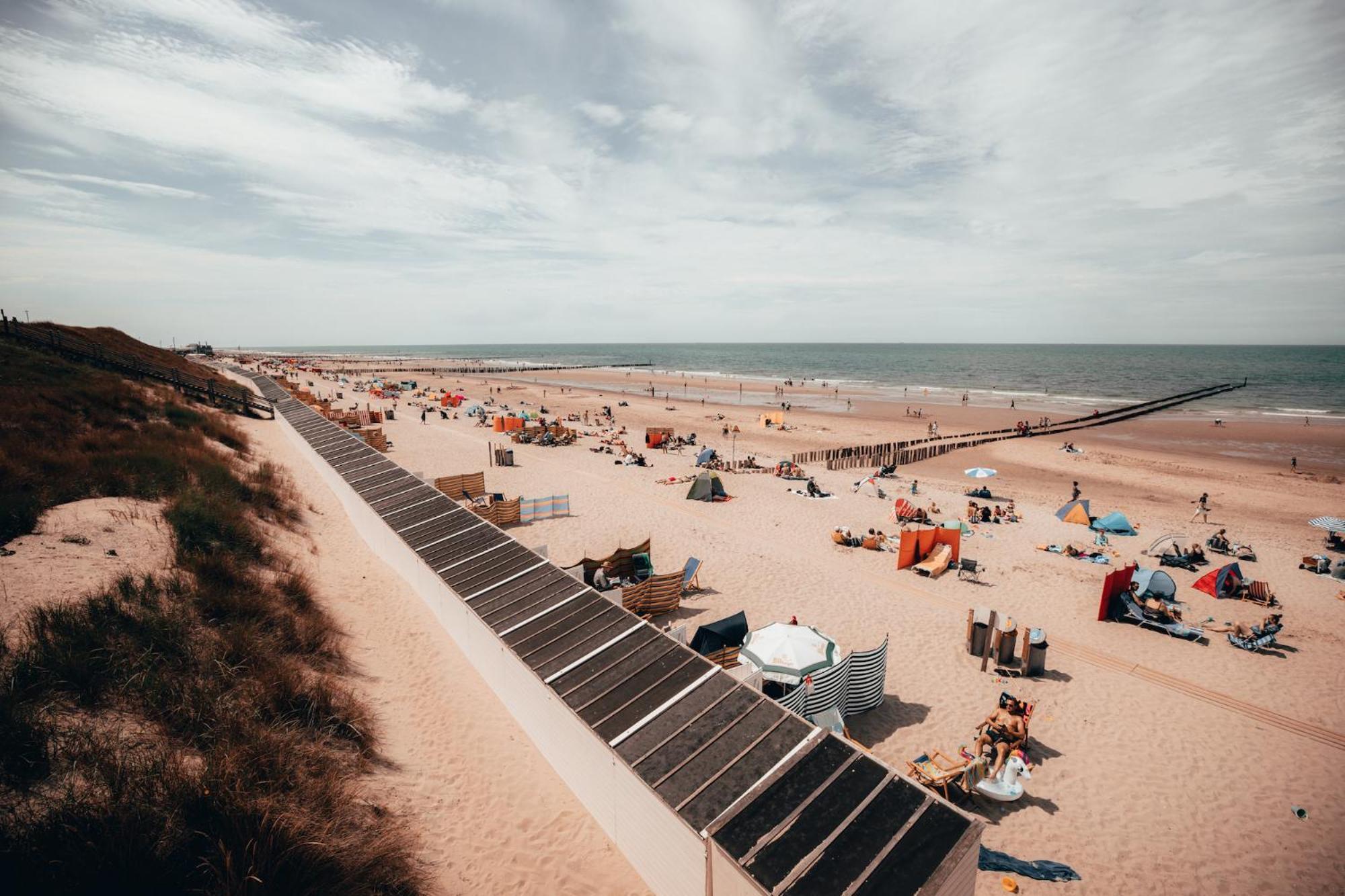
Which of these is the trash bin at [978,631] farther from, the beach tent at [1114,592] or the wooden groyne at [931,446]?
the wooden groyne at [931,446]

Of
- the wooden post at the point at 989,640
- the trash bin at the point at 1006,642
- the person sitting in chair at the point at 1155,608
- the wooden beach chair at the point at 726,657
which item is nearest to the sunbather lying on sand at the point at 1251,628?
the person sitting in chair at the point at 1155,608

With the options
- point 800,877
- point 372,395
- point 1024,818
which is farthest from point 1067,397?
point 372,395

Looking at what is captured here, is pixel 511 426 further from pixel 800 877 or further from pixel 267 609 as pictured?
pixel 800 877

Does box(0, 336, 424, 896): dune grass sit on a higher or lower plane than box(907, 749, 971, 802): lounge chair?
higher

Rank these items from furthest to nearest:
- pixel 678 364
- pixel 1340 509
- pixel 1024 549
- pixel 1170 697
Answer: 1. pixel 678 364
2. pixel 1340 509
3. pixel 1024 549
4. pixel 1170 697

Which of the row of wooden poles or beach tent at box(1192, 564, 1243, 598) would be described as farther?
the row of wooden poles

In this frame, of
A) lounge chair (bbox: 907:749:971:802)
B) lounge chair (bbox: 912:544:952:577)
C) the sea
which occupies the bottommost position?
lounge chair (bbox: 907:749:971:802)

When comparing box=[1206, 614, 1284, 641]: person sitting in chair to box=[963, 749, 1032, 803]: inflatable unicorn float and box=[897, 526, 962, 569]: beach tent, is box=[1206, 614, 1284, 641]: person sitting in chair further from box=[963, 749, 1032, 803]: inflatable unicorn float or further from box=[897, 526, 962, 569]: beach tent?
box=[963, 749, 1032, 803]: inflatable unicorn float

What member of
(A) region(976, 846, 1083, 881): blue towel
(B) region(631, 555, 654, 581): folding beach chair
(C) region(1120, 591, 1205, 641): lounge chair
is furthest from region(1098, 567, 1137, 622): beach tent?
(B) region(631, 555, 654, 581): folding beach chair
